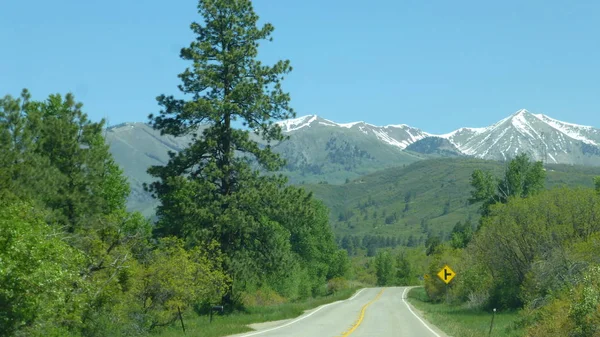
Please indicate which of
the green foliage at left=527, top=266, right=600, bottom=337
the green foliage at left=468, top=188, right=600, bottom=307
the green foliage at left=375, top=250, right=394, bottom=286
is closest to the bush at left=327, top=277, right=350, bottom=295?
the green foliage at left=375, top=250, right=394, bottom=286

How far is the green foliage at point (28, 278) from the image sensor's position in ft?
59.9

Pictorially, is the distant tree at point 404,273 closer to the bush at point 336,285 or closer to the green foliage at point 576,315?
the bush at point 336,285

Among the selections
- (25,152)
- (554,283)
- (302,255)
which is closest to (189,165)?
(25,152)

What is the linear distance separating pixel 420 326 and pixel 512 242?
1083 cm

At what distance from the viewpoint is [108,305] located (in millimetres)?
26125

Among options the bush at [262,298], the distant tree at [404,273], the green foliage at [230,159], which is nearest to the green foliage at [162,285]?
the green foliage at [230,159]

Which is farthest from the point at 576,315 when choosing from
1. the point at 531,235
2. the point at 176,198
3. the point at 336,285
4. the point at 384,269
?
the point at 384,269

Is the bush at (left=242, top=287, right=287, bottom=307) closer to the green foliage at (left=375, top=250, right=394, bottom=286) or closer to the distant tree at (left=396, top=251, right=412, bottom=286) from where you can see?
the green foliage at (left=375, top=250, right=394, bottom=286)

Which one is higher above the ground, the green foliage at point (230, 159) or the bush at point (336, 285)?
the green foliage at point (230, 159)

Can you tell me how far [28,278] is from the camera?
59.6 ft

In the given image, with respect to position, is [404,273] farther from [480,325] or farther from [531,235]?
[480,325]

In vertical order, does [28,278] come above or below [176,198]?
below

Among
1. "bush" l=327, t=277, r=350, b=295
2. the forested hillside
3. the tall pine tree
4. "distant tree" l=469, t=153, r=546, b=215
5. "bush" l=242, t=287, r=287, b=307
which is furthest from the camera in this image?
"bush" l=327, t=277, r=350, b=295

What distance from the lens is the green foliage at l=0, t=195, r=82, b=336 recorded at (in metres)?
18.2
